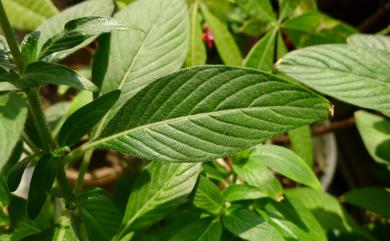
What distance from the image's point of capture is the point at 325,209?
3.35 ft

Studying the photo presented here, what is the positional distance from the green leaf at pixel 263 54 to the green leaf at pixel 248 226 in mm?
306

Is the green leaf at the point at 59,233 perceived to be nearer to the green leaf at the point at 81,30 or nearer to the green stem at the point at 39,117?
the green stem at the point at 39,117

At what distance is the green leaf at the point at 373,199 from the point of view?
889 millimetres

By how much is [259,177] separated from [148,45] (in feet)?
0.84

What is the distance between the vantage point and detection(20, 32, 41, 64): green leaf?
51 centimetres

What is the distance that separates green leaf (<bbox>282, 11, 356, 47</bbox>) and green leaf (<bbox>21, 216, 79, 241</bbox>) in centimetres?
58

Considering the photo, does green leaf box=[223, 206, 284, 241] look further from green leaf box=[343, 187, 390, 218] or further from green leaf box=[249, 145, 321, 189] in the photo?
green leaf box=[343, 187, 390, 218]

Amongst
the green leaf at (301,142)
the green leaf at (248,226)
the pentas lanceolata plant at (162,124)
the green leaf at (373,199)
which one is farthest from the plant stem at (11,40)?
the green leaf at (373,199)

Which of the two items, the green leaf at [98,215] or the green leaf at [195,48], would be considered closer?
the green leaf at [98,215]

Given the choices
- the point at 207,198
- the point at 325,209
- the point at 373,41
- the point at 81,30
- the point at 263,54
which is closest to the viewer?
the point at 81,30

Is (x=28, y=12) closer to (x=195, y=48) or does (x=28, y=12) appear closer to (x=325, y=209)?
(x=195, y=48)

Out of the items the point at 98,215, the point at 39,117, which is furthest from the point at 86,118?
the point at 98,215

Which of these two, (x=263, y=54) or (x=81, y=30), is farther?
(x=263, y=54)

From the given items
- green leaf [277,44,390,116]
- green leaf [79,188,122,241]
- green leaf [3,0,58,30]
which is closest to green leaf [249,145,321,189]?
green leaf [277,44,390,116]
